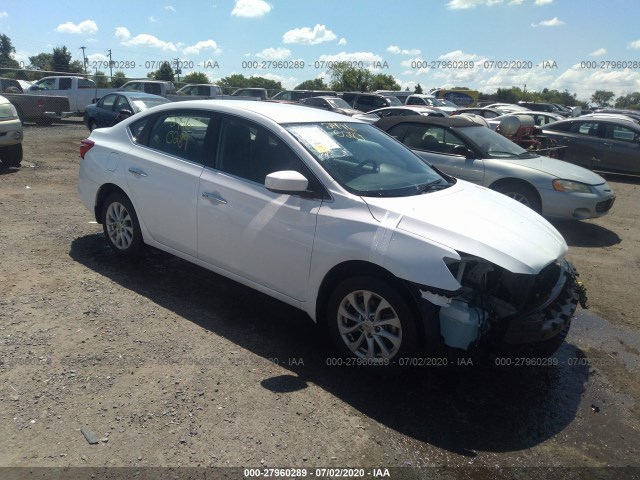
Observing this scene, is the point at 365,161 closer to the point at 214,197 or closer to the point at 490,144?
the point at 214,197

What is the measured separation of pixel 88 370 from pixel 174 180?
177 centimetres

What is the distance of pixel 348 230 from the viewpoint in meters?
3.52

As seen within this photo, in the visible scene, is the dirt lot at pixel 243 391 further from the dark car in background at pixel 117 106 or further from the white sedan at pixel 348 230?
the dark car in background at pixel 117 106

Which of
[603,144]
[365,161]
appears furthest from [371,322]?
[603,144]

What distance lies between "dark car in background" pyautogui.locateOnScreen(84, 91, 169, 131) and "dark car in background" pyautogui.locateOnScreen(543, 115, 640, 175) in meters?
10.5

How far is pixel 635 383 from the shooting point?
3.85m

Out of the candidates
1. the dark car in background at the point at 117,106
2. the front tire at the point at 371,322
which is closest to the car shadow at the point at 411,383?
the front tire at the point at 371,322

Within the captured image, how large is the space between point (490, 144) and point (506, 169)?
2.18ft

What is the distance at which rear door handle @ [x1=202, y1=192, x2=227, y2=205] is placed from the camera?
4.21 metres

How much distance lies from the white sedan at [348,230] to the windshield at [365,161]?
16 mm

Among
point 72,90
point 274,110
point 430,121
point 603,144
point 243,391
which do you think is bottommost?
point 243,391

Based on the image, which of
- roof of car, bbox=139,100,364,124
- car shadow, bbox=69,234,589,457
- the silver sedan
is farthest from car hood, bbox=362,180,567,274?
the silver sedan

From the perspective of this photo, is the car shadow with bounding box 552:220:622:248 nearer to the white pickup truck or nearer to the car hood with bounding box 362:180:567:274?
the car hood with bounding box 362:180:567:274

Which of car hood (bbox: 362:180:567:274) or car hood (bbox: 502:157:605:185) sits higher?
car hood (bbox: 362:180:567:274)
